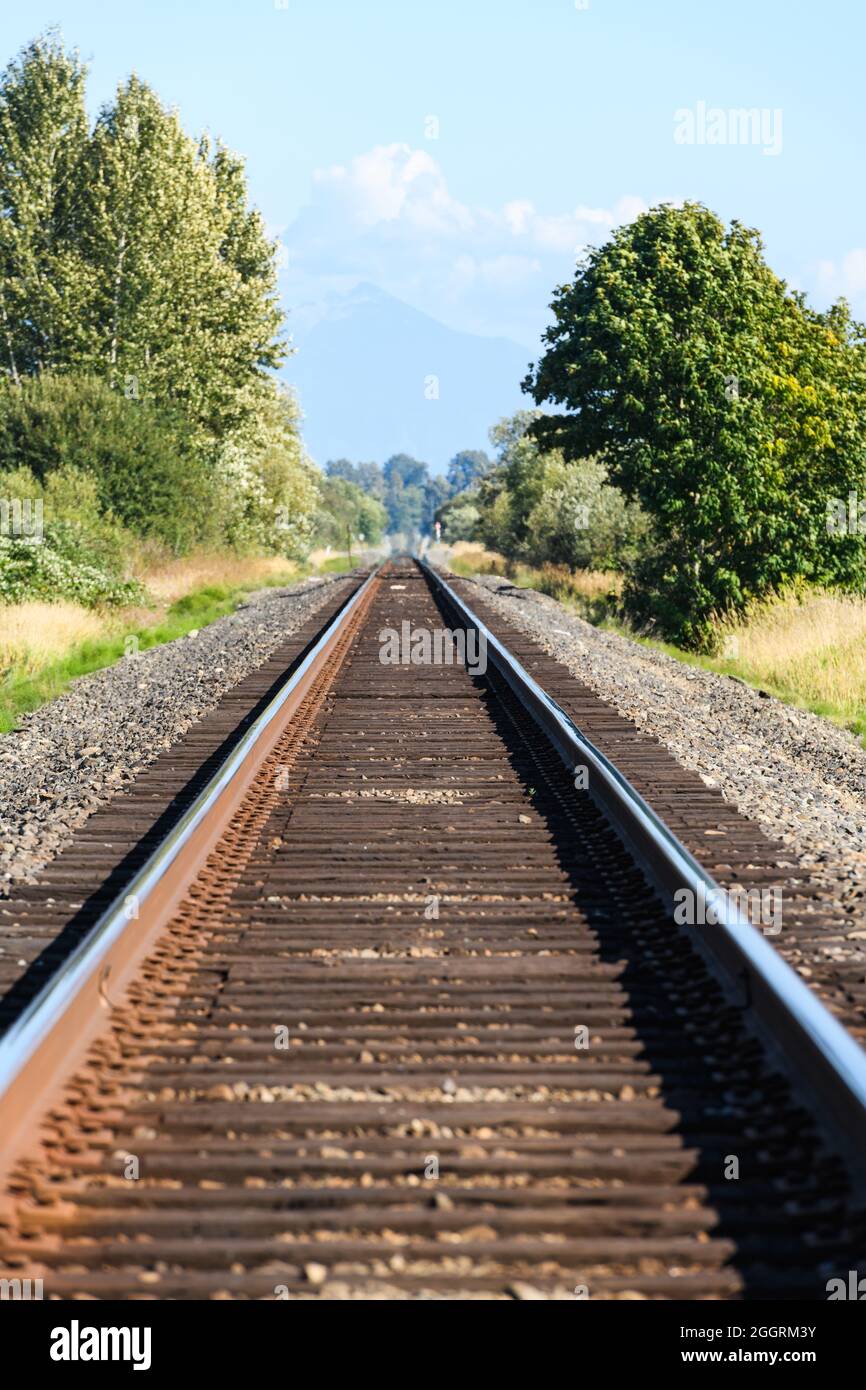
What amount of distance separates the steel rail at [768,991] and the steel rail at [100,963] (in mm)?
1864

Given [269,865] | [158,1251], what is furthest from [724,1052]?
[269,865]

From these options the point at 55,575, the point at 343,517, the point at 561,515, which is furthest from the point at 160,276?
the point at 343,517

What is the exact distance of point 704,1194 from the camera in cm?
291

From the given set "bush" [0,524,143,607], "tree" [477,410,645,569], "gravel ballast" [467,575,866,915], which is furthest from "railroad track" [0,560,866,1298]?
"tree" [477,410,645,569]

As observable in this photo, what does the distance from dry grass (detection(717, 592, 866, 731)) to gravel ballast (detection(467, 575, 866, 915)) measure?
2.94ft

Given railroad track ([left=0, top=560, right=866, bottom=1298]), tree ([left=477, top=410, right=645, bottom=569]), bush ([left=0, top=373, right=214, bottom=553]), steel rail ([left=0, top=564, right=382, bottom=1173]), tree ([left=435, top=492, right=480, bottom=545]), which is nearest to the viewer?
railroad track ([left=0, top=560, right=866, bottom=1298])

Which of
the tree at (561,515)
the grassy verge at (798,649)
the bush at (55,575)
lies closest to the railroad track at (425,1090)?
the grassy verge at (798,649)

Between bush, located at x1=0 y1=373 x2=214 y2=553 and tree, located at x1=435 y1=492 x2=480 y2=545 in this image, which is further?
tree, located at x1=435 y1=492 x2=480 y2=545

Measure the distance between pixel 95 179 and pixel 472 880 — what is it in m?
34.5

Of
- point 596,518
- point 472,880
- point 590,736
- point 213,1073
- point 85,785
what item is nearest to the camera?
point 213,1073

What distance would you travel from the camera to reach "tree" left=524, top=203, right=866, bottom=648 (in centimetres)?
2406

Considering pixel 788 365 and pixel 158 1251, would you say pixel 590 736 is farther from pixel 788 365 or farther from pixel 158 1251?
pixel 788 365

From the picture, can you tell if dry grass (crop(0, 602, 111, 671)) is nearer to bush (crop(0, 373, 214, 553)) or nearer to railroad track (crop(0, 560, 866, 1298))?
bush (crop(0, 373, 214, 553))

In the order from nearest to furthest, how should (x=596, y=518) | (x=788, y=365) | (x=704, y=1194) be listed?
(x=704, y=1194)
(x=788, y=365)
(x=596, y=518)
